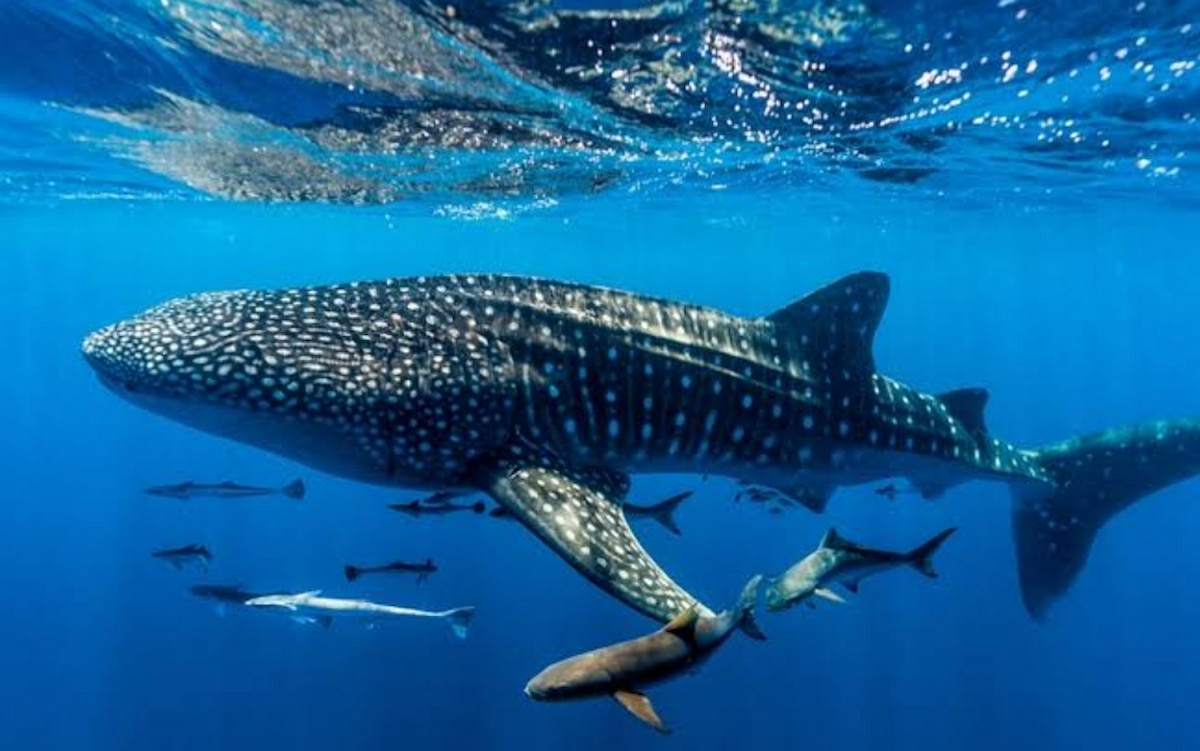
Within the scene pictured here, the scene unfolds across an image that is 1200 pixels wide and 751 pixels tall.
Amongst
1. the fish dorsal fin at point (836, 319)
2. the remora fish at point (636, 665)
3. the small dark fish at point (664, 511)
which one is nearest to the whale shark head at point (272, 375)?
the small dark fish at point (664, 511)

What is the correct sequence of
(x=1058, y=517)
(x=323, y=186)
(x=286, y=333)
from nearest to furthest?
(x=286, y=333)
(x=1058, y=517)
(x=323, y=186)

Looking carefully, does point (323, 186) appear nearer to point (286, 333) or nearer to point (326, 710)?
point (326, 710)

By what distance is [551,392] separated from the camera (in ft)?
22.1

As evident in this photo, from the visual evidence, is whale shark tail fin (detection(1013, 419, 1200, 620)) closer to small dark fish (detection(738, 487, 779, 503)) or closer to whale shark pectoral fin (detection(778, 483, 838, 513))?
whale shark pectoral fin (detection(778, 483, 838, 513))

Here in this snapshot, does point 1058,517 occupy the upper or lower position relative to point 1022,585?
upper

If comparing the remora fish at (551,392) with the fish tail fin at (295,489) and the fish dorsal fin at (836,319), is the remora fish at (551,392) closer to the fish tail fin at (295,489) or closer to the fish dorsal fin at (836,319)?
the fish dorsal fin at (836,319)

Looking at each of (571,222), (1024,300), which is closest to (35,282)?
(571,222)

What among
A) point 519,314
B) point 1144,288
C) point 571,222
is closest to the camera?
point 519,314

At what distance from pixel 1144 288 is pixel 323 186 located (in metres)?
79.9

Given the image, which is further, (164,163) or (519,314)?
(164,163)

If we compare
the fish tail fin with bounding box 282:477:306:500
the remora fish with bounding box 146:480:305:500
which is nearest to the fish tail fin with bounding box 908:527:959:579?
the remora fish with bounding box 146:480:305:500

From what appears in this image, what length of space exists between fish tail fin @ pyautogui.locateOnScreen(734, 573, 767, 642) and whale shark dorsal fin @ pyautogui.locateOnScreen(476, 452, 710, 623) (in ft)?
1.02

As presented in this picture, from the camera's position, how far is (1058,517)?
9.52m

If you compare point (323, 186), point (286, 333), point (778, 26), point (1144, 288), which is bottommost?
point (1144, 288)
